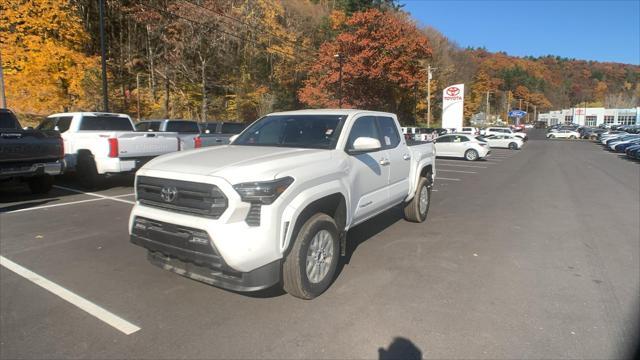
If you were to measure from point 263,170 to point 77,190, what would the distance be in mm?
8668

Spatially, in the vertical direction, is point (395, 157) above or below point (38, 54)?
below

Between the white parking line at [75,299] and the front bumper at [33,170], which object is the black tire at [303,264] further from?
the front bumper at [33,170]

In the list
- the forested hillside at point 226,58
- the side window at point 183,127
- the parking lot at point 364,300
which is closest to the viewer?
the parking lot at point 364,300

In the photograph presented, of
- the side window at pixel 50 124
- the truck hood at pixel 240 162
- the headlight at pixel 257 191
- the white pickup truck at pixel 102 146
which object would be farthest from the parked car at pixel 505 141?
the headlight at pixel 257 191

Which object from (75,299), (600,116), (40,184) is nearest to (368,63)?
(40,184)

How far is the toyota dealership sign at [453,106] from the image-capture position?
40.2 meters

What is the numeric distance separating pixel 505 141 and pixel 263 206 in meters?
33.8

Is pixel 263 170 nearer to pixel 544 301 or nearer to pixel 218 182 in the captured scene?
pixel 218 182

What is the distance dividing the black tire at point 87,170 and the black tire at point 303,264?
7.58 m

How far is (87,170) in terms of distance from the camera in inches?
380

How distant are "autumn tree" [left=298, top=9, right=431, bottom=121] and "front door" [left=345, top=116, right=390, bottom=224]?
29.0 m

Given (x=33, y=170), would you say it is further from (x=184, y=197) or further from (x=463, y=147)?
(x=463, y=147)

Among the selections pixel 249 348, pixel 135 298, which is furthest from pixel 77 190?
pixel 249 348

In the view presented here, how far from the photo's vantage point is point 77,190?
1005cm
